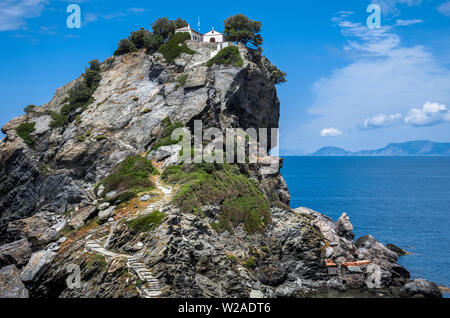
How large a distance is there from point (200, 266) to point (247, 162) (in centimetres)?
2235

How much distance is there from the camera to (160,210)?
33906 millimetres

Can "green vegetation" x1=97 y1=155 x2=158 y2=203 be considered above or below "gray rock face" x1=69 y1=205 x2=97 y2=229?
above

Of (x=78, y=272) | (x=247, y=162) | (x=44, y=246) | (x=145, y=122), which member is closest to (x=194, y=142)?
(x=247, y=162)

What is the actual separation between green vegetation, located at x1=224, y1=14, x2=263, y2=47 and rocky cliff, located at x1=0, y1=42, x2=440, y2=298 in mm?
3677

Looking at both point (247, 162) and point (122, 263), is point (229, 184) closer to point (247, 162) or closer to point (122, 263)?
point (247, 162)

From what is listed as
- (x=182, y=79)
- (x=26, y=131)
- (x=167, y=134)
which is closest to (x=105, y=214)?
(x=167, y=134)

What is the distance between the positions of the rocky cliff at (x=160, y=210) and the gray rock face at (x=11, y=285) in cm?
9

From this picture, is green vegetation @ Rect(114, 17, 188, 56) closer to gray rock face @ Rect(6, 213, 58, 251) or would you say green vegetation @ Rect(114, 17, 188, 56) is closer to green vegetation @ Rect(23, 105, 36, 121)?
green vegetation @ Rect(23, 105, 36, 121)

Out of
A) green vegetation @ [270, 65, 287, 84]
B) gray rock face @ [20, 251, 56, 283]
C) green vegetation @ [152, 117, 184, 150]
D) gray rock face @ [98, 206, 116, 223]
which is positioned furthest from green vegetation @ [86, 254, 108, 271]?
green vegetation @ [270, 65, 287, 84]

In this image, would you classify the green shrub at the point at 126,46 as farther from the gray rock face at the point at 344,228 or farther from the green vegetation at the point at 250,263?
the green vegetation at the point at 250,263

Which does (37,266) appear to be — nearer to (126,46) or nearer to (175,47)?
(175,47)

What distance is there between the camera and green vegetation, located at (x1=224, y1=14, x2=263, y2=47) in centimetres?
7075

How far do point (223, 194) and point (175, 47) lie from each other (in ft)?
136
